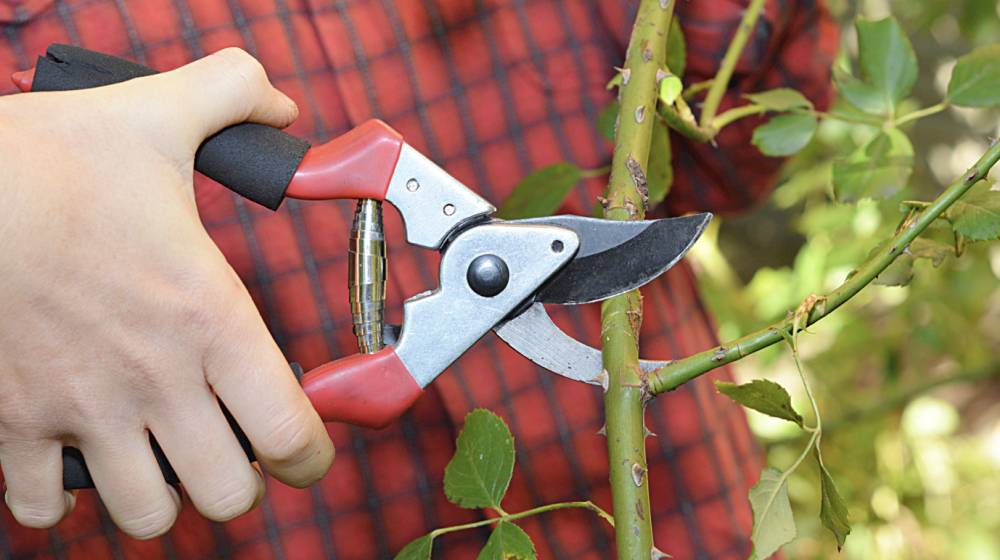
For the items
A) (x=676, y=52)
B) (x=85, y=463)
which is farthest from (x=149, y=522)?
(x=676, y=52)

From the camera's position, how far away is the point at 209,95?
13.4 inches

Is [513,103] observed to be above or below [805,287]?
above

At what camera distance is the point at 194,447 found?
0.35m

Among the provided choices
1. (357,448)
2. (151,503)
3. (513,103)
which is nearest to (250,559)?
(357,448)

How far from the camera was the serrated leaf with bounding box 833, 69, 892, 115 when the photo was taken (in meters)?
0.46

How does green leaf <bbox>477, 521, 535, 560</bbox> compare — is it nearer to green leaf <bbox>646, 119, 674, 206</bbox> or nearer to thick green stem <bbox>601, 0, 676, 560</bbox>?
thick green stem <bbox>601, 0, 676, 560</bbox>

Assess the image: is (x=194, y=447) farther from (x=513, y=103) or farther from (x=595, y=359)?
(x=513, y=103)

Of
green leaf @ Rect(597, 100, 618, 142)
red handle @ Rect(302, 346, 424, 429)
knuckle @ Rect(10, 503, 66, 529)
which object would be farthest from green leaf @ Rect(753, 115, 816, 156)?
knuckle @ Rect(10, 503, 66, 529)

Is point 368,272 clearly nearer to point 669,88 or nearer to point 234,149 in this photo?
point 234,149

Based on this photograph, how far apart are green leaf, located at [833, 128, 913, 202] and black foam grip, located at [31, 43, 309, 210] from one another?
393 mm

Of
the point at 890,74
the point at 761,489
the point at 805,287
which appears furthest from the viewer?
the point at 805,287

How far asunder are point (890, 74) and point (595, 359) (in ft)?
1.03

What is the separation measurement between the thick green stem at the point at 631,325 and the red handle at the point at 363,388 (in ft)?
0.44

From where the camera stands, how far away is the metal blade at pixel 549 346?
1.28 ft
